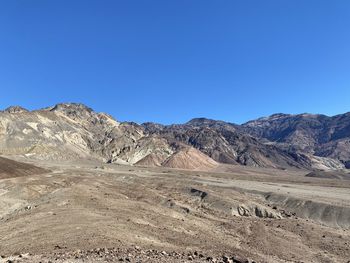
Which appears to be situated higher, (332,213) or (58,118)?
(58,118)

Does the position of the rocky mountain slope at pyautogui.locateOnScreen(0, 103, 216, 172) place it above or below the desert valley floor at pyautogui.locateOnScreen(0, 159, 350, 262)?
above

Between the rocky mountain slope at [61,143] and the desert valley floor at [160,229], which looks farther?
the rocky mountain slope at [61,143]

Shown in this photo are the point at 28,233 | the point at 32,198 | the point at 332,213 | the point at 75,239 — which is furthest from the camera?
the point at 332,213

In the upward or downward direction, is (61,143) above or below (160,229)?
above

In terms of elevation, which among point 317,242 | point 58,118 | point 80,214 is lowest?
point 317,242

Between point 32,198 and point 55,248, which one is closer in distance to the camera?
point 55,248

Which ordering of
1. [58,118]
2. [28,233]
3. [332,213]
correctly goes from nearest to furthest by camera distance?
1. [28,233]
2. [332,213]
3. [58,118]

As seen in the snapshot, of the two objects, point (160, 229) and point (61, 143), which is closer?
point (160, 229)

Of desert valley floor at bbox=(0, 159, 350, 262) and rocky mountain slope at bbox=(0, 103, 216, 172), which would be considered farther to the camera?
rocky mountain slope at bbox=(0, 103, 216, 172)

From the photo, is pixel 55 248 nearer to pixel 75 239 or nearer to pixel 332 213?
pixel 75 239

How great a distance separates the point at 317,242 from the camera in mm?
32125

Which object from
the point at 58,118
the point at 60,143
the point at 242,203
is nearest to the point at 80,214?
the point at 242,203

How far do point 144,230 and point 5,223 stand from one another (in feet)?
31.0

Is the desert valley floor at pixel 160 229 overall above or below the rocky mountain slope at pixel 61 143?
below
